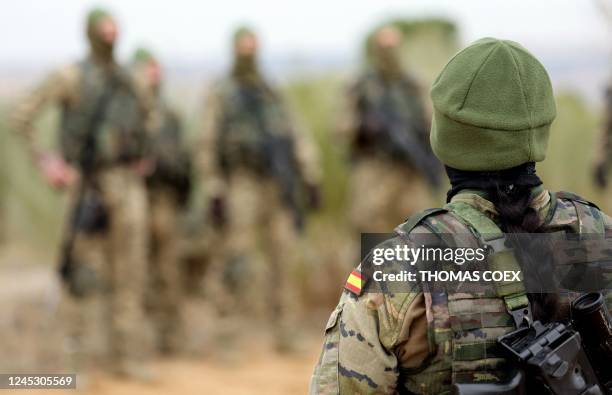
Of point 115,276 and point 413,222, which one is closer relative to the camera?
point 413,222

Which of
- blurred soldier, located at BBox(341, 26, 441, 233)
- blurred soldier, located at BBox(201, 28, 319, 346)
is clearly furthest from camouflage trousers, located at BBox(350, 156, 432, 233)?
blurred soldier, located at BBox(201, 28, 319, 346)

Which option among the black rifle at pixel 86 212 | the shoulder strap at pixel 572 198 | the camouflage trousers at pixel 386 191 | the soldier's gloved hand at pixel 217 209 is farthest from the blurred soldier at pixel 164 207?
the shoulder strap at pixel 572 198

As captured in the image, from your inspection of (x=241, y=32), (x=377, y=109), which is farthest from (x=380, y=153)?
(x=241, y=32)

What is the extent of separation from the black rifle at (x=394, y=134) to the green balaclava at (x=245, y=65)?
820 millimetres

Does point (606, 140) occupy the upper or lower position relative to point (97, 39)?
lower

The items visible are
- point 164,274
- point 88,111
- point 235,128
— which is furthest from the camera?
point 164,274

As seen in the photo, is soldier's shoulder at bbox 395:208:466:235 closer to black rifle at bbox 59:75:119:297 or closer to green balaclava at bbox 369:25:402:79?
black rifle at bbox 59:75:119:297

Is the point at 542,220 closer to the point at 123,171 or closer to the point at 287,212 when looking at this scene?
the point at 123,171

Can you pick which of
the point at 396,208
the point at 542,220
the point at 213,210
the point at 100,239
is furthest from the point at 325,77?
the point at 542,220

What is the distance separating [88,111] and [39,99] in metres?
0.29

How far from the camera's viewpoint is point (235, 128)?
5984 millimetres

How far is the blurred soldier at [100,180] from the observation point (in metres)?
5.16

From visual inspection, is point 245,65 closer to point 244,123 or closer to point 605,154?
point 244,123

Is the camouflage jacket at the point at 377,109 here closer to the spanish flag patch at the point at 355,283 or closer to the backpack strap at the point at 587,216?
the backpack strap at the point at 587,216
